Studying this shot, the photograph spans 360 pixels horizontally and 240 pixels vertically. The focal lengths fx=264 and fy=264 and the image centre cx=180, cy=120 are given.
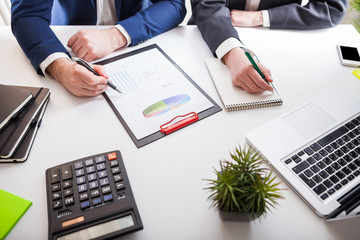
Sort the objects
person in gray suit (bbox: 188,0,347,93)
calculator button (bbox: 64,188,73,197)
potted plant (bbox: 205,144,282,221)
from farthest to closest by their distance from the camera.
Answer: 1. person in gray suit (bbox: 188,0,347,93)
2. calculator button (bbox: 64,188,73,197)
3. potted plant (bbox: 205,144,282,221)

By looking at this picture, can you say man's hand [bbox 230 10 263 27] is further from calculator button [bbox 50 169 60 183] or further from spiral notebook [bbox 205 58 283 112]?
calculator button [bbox 50 169 60 183]

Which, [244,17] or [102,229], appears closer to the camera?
[102,229]

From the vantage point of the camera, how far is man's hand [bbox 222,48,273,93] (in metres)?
0.79

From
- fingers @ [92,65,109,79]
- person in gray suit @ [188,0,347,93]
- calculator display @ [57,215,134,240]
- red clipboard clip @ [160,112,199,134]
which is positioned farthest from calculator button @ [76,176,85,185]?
person in gray suit @ [188,0,347,93]

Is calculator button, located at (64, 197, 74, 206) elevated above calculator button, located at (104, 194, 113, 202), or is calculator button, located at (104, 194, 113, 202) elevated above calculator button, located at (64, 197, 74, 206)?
calculator button, located at (64, 197, 74, 206)

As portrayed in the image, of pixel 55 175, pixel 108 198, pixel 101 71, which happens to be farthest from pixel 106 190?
pixel 101 71

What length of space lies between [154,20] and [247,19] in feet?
1.27

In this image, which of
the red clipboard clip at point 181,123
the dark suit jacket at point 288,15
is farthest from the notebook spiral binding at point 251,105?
the dark suit jacket at point 288,15

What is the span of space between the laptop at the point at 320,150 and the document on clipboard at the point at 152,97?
0.19m

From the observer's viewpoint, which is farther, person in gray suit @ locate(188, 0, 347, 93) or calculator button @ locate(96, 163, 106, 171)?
person in gray suit @ locate(188, 0, 347, 93)

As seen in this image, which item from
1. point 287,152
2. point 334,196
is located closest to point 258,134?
point 287,152

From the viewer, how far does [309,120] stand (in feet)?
2.40

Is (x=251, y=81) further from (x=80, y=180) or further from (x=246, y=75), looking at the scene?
(x=80, y=180)

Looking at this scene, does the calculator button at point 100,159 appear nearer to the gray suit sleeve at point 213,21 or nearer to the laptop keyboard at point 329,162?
the laptop keyboard at point 329,162
